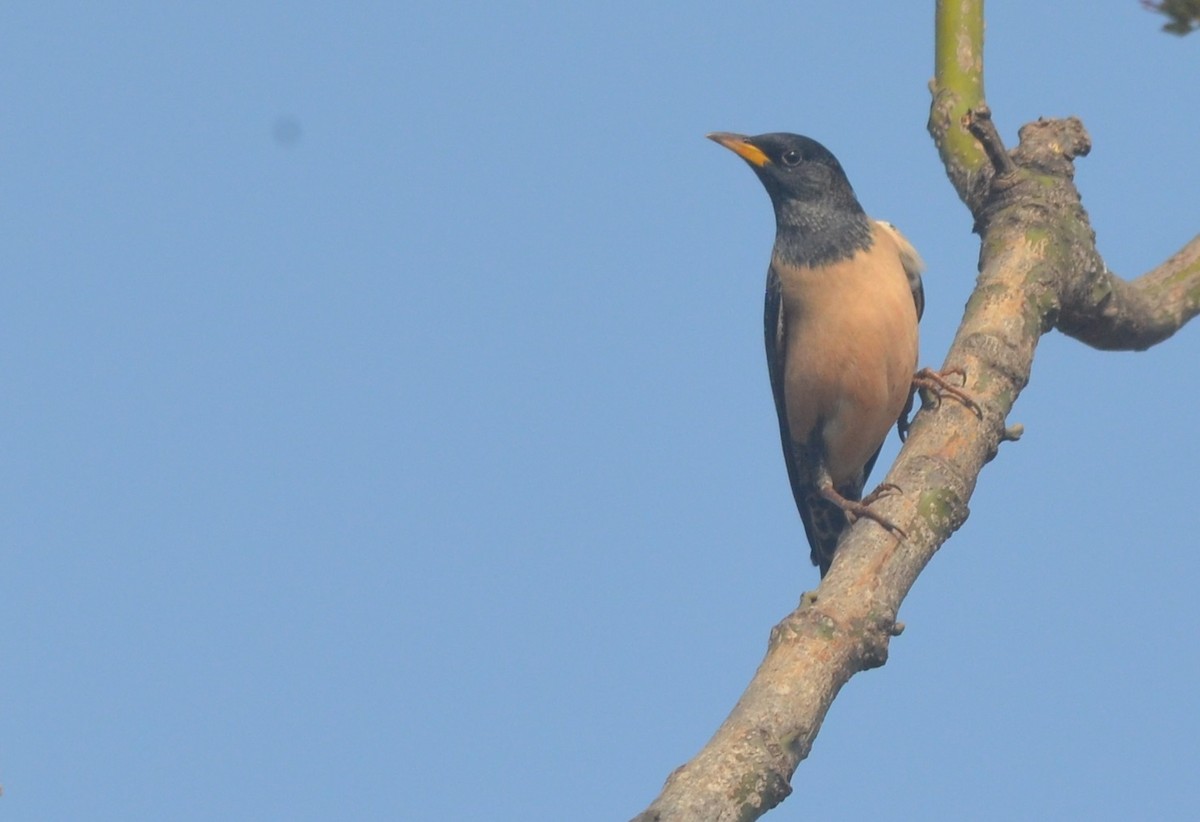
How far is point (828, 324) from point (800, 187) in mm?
1074

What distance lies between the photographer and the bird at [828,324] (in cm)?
768

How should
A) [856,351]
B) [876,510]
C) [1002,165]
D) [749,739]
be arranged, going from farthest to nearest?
1. [856,351]
2. [1002,165]
3. [876,510]
4. [749,739]

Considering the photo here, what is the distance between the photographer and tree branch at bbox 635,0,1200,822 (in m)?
3.47

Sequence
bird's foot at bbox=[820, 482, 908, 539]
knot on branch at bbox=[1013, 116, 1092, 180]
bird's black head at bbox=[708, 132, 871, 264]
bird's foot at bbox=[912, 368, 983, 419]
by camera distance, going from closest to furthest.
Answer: bird's foot at bbox=[820, 482, 908, 539]
bird's foot at bbox=[912, 368, 983, 419]
knot on branch at bbox=[1013, 116, 1092, 180]
bird's black head at bbox=[708, 132, 871, 264]

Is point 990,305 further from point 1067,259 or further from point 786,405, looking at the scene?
point 786,405

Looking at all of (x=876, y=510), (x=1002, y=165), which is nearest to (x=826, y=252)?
(x=1002, y=165)

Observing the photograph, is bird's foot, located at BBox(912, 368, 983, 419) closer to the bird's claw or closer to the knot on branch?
the bird's claw

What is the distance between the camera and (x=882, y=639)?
406 cm

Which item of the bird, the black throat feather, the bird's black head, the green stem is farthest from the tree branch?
the bird's black head

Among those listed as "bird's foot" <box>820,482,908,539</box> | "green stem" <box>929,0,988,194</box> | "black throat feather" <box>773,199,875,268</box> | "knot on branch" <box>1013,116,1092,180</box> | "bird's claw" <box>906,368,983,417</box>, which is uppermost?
"black throat feather" <box>773,199,875,268</box>

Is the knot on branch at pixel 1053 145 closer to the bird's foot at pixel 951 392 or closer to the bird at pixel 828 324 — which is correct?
the bird's foot at pixel 951 392

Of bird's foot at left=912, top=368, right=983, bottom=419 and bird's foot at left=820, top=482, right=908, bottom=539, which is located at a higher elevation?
bird's foot at left=912, top=368, right=983, bottom=419

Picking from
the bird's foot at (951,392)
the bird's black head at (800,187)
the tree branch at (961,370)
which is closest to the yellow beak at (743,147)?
the bird's black head at (800,187)

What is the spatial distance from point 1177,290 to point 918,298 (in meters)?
2.30
